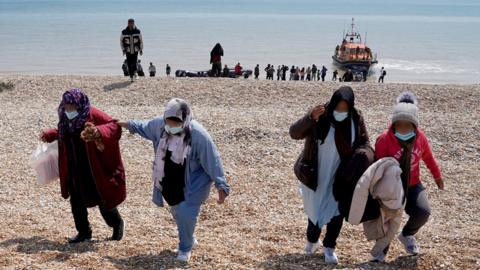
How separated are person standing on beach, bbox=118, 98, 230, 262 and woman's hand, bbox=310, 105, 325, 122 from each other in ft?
2.71

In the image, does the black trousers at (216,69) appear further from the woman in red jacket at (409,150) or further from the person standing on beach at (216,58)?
the woman in red jacket at (409,150)

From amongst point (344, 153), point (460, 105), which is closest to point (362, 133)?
point (344, 153)

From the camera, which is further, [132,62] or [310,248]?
[132,62]

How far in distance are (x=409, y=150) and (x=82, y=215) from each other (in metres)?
2.94

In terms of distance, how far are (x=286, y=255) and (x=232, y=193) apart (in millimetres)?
2629

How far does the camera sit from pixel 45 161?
18.0ft

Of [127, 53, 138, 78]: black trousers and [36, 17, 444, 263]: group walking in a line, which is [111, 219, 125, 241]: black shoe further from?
[127, 53, 138, 78]: black trousers

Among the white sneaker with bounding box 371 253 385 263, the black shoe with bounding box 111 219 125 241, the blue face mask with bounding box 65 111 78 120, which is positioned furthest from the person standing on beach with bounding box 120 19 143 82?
the white sneaker with bounding box 371 253 385 263

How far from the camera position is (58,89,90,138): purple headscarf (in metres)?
4.93

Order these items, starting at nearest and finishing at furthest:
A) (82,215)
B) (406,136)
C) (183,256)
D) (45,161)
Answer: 1. (406,136)
2. (183,256)
3. (82,215)
4. (45,161)

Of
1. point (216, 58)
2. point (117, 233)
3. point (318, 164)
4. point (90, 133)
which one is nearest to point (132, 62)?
point (216, 58)

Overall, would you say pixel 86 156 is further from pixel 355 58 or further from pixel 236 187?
pixel 355 58

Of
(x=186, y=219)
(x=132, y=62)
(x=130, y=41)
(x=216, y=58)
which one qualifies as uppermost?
(x=130, y=41)

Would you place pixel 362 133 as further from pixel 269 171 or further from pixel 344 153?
pixel 269 171
